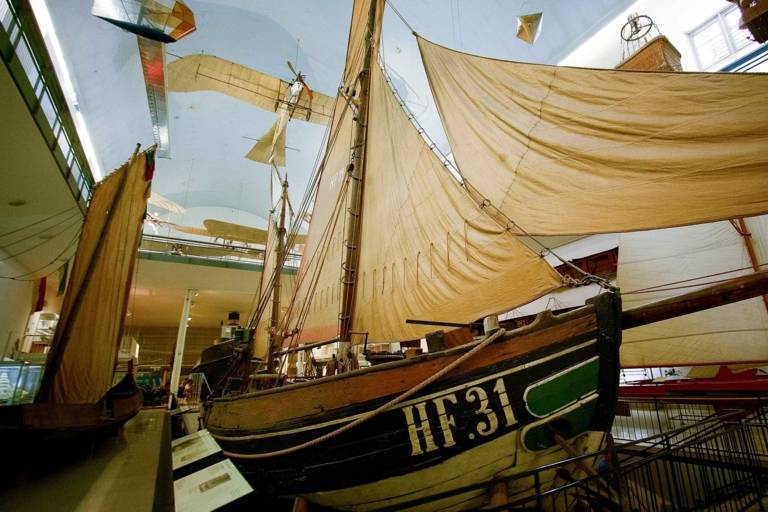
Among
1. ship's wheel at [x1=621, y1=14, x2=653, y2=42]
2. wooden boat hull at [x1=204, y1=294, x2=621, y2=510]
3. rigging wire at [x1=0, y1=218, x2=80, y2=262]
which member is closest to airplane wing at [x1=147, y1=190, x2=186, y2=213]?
rigging wire at [x1=0, y1=218, x2=80, y2=262]

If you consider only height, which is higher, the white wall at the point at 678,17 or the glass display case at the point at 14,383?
the white wall at the point at 678,17

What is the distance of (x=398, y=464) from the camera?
1.91 metres

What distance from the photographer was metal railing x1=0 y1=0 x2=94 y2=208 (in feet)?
10.3

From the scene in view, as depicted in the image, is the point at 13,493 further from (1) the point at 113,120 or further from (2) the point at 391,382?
(1) the point at 113,120

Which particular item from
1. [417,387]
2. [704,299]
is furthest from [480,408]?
[704,299]

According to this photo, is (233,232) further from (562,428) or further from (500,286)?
(562,428)

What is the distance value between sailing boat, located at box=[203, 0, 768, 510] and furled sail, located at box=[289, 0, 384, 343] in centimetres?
111

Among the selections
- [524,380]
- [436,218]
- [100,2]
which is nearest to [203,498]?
[524,380]

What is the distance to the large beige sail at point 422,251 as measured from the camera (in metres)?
2.64

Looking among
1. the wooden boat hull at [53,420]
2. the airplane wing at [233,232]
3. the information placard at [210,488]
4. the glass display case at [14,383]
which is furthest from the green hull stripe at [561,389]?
the airplane wing at [233,232]

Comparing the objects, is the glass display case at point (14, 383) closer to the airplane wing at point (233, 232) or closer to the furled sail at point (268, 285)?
the furled sail at point (268, 285)

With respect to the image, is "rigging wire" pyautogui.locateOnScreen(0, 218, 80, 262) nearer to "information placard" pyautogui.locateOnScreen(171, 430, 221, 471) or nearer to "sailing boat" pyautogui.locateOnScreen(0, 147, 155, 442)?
"sailing boat" pyautogui.locateOnScreen(0, 147, 155, 442)

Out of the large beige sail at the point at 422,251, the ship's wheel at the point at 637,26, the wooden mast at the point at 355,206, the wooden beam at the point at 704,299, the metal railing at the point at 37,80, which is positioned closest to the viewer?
the wooden beam at the point at 704,299

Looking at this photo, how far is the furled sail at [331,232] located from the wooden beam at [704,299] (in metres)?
3.13
